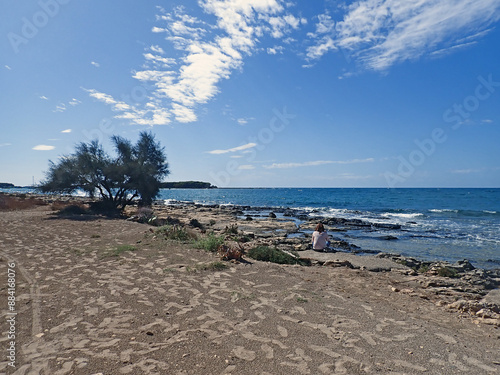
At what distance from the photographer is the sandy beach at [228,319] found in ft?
13.5

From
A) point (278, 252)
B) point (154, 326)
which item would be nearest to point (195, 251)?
point (278, 252)

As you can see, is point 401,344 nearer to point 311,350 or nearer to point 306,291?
point 311,350

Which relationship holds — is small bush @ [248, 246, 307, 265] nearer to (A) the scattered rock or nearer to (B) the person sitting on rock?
(A) the scattered rock

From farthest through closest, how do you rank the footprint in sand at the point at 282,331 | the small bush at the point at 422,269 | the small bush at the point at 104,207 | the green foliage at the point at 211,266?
the small bush at the point at 104,207, the small bush at the point at 422,269, the green foliage at the point at 211,266, the footprint in sand at the point at 282,331

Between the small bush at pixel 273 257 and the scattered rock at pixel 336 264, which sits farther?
the scattered rock at pixel 336 264

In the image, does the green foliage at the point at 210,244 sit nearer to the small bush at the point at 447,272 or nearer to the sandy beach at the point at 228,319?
the sandy beach at the point at 228,319

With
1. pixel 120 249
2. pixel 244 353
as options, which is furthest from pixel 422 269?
pixel 120 249

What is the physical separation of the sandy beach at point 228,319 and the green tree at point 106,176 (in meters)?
16.6

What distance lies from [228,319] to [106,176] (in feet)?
77.6

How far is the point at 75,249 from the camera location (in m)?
10.8

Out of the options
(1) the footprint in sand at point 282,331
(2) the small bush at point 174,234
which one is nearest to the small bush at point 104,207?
(2) the small bush at point 174,234

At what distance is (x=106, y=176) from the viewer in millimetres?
25734

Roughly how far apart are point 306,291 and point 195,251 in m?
5.17

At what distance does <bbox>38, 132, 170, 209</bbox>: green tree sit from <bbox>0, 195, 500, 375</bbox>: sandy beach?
16.6 metres
